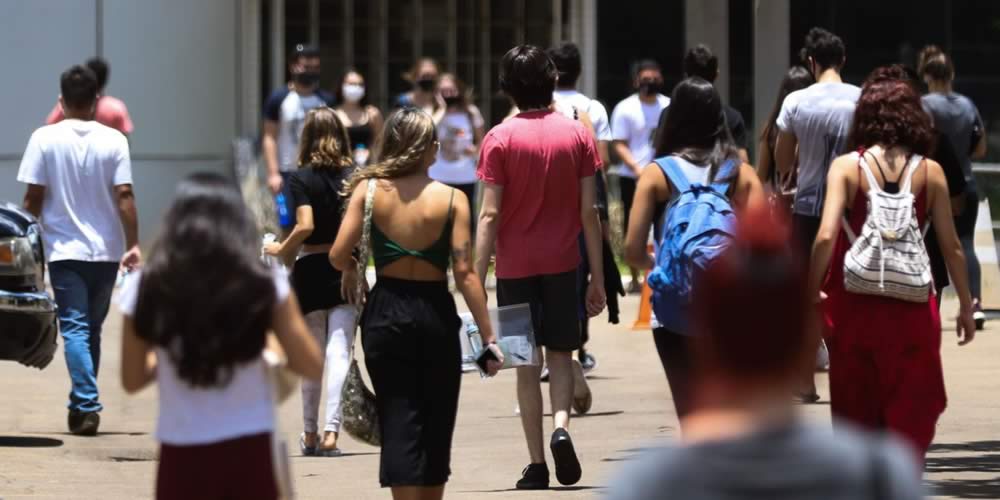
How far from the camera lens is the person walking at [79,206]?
407 inches

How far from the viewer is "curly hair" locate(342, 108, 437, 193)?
7176 millimetres

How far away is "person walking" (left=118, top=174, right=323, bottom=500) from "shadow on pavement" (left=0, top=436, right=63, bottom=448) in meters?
5.33

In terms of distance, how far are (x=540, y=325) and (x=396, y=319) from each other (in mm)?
1692

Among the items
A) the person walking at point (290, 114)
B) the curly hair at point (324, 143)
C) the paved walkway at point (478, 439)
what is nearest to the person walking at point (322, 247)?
the curly hair at point (324, 143)

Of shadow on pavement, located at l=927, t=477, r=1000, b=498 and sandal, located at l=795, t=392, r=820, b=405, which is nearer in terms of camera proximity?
shadow on pavement, located at l=927, t=477, r=1000, b=498

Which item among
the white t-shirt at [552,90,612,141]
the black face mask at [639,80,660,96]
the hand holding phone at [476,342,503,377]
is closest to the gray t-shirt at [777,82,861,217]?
the white t-shirt at [552,90,612,141]

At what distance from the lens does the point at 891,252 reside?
6770 mm

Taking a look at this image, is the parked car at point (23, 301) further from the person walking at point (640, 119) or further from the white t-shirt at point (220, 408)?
the person walking at point (640, 119)

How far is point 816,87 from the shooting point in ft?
33.0

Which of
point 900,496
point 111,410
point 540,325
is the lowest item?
point 111,410

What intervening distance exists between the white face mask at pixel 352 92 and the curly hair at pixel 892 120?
7.96m

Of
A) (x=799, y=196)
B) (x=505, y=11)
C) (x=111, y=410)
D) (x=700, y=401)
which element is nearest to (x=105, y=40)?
(x=505, y=11)

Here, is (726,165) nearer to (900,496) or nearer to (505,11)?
(900,496)

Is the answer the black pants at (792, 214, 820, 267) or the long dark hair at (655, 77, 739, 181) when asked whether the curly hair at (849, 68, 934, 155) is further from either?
the black pants at (792, 214, 820, 267)
